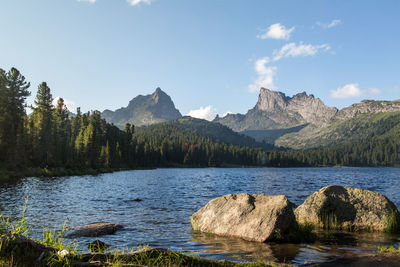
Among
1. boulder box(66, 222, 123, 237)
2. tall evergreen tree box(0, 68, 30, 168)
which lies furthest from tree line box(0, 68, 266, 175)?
boulder box(66, 222, 123, 237)

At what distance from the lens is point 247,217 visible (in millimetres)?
16391

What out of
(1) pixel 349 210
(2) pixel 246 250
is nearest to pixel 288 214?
(2) pixel 246 250

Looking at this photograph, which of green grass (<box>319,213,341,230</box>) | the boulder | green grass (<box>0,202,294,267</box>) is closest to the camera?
green grass (<box>0,202,294,267</box>)

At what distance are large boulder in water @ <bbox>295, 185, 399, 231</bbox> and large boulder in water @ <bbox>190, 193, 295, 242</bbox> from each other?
11.8 ft

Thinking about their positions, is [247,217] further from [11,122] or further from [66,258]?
[11,122]

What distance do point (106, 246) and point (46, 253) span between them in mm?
7130

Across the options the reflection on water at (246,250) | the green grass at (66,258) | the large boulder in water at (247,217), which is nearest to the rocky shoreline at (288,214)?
the large boulder in water at (247,217)

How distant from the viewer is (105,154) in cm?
11819

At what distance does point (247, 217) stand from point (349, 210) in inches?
302

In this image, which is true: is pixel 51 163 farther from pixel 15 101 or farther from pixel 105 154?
pixel 105 154

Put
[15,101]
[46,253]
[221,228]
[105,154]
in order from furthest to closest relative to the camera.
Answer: [105,154] < [15,101] < [221,228] < [46,253]

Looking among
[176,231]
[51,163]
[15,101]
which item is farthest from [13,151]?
[176,231]

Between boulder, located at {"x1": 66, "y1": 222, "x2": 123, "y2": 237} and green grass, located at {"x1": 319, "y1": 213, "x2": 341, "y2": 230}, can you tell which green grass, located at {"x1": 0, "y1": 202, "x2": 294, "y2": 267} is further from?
green grass, located at {"x1": 319, "y1": 213, "x2": 341, "y2": 230}

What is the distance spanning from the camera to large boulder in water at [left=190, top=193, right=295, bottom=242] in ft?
49.8
